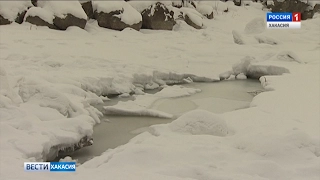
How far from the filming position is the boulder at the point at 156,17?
458 inches

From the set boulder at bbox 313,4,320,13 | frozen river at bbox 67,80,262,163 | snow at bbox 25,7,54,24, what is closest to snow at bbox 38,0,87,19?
snow at bbox 25,7,54,24

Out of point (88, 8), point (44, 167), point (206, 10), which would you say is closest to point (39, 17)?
point (88, 8)

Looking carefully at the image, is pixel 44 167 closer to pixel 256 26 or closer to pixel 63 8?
pixel 63 8

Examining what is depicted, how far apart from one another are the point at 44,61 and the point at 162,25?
17.6ft

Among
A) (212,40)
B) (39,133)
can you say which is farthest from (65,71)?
(212,40)

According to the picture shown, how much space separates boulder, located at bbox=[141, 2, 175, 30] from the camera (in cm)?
1162

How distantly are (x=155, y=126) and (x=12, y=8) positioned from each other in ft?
22.2

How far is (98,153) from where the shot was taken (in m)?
4.20

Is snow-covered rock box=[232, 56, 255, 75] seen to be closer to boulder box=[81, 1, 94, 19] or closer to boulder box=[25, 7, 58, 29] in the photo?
boulder box=[25, 7, 58, 29]

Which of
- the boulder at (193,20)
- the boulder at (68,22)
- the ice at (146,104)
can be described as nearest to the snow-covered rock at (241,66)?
the ice at (146,104)

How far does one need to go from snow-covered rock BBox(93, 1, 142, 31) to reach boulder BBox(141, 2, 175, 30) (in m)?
0.67

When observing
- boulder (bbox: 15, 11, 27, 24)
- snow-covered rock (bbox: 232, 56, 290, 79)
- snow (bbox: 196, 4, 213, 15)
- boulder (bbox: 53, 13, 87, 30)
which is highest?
boulder (bbox: 15, 11, 27, 24)

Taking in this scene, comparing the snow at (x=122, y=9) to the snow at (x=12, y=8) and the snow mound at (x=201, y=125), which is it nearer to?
the snow at (x=12, y=8)

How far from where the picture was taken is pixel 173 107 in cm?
593
